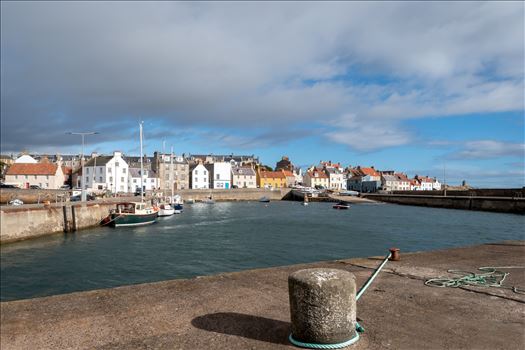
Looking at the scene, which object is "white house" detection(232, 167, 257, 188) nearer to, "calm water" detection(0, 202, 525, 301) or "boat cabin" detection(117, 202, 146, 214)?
"boat cabin" detection(117, 202, 146, 214)

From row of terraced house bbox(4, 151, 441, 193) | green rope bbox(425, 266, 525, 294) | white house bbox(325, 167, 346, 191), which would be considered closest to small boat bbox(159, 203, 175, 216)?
row of terraced house bbox(4, 151, 441, 193)

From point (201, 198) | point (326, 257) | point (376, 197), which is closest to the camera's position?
point (326, 257)

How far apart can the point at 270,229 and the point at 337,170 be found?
117736 mm

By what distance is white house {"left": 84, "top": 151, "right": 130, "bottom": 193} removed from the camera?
96806 mm

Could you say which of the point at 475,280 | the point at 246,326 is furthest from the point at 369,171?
the point at 246,326

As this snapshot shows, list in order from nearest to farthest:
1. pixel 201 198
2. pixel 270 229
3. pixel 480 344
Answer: pixel 480 344
pixel 270 229
pixel 201 198

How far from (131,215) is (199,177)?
3063 inches

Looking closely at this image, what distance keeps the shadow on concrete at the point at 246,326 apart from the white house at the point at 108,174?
9516 cm

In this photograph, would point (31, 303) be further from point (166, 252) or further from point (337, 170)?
point (337, 170)

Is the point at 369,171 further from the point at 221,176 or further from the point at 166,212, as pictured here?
the point at 166,212

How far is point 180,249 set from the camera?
28.8 meters

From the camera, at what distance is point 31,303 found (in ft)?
26.0

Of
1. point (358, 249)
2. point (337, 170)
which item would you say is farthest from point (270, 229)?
point (337, 170)

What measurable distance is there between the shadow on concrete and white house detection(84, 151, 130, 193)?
9516 cm
